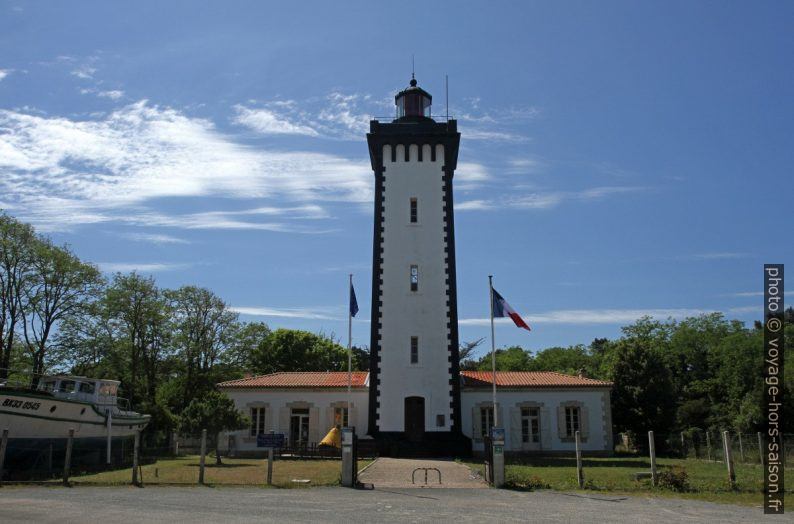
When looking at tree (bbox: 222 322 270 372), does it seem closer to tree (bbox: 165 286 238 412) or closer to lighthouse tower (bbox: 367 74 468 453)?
tree (bbox: 165 286 238 412)

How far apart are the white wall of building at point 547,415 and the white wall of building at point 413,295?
8.10 ft

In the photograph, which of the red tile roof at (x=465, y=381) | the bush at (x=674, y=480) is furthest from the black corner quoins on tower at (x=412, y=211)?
the bush at (x=674, y=480)

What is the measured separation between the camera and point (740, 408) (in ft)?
132

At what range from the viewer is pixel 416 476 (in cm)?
1900

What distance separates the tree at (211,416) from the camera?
24922mm

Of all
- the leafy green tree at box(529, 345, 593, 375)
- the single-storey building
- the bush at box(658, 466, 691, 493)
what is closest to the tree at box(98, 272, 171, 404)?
the single-storey building

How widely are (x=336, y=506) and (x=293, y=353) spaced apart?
4118cm

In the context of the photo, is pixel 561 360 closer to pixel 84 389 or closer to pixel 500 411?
pixel 500 411

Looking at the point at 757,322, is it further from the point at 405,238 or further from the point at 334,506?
the point at 334,506

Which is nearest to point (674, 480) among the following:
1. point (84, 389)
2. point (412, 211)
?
point (412, 211)

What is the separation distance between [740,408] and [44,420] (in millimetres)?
37744

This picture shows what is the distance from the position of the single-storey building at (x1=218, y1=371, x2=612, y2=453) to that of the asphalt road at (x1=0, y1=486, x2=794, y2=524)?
1495 cm

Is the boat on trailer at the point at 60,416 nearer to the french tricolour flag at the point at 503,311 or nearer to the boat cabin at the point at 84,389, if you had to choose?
the boat cabin at the point at 84,389

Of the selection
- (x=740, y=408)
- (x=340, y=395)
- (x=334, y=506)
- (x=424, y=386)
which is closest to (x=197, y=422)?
(x=340, y=395)
